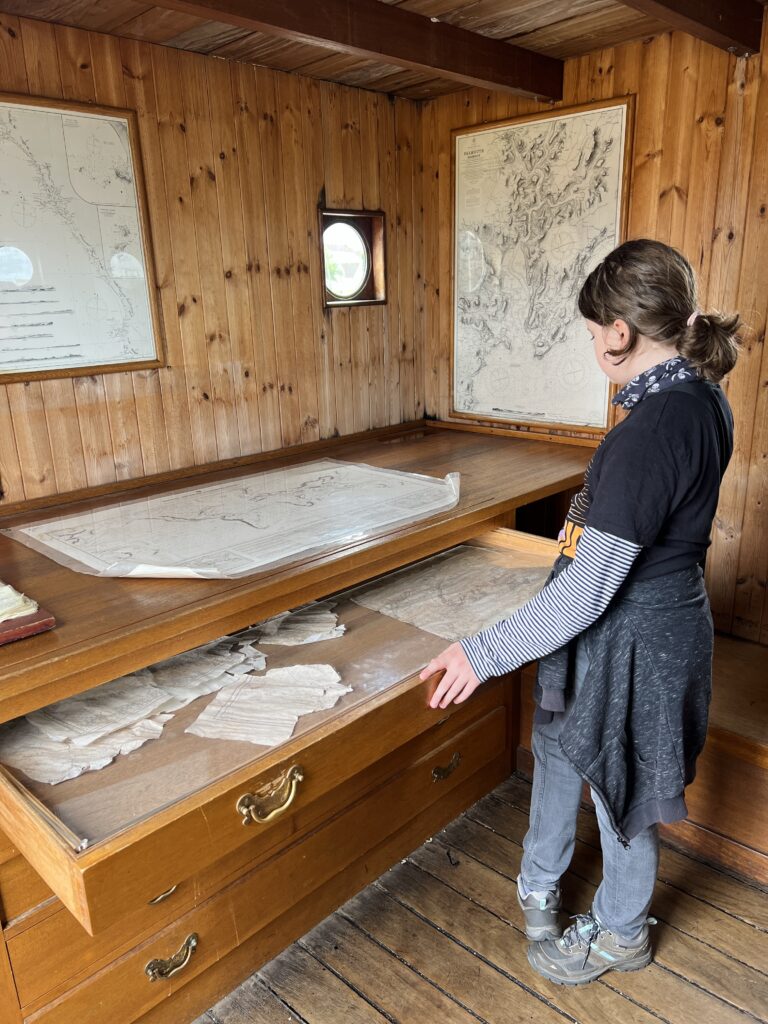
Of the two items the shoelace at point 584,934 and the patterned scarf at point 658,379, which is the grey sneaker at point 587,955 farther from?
the patterned scarf at point 658,379

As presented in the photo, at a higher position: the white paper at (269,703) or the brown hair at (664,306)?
the brown hair at (664,306)

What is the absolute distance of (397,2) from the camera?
188cm

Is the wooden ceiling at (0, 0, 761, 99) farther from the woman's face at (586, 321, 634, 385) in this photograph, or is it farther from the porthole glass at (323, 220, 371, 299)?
the woman's face at (586, 321, 634, 385)

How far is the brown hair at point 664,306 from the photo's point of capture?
116 cm

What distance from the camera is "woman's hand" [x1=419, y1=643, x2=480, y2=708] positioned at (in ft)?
4.33

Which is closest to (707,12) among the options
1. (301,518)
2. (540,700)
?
(301,518)

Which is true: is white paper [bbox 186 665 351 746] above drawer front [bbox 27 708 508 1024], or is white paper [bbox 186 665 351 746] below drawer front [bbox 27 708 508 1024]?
above

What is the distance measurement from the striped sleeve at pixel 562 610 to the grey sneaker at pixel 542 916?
587 millimetres

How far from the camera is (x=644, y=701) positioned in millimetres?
1284

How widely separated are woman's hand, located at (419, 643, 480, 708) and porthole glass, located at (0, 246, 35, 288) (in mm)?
1368

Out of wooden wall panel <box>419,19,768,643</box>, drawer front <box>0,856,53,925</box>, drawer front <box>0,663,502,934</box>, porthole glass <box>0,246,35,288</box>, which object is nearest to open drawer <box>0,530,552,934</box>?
drawer front <box>0,663,502,934</box>

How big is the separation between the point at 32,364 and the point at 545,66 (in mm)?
1730

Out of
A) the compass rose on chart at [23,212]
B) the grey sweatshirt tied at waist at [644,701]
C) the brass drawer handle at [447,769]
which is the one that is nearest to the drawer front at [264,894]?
the brass drawer handle at [447,769]

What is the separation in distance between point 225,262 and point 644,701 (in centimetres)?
170
